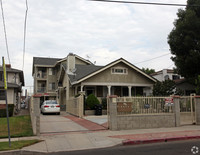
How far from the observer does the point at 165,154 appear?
23.3ft

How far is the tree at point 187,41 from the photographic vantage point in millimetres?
21984

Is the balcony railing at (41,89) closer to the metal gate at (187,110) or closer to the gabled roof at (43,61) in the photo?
the gabled roof at (43,61)

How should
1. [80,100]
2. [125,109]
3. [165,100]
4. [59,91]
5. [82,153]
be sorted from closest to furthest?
[82,153] < [125,109] < [165,100] < [80,100] < [59,91]

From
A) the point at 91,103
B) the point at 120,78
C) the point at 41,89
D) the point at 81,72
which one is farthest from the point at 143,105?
the point at 41,89

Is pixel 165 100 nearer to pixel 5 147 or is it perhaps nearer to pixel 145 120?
pixel 145 120

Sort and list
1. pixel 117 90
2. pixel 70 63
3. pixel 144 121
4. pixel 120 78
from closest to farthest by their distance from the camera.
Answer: pixel 144 121, pixel 120 78, pixel 117 90, pixel 70 63

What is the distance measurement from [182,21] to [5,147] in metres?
20.8

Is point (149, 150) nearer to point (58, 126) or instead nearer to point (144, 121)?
point (144, 121)

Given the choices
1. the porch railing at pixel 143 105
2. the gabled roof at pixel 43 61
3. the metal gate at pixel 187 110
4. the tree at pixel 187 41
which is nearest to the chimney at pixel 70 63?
the tree at pixel 187 41

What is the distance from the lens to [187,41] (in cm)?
2220

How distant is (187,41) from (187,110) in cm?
1062

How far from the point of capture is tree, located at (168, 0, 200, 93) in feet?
72.1

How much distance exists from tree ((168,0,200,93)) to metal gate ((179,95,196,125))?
9391mm

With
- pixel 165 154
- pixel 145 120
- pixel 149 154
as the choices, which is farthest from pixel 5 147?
pixel 145 120
